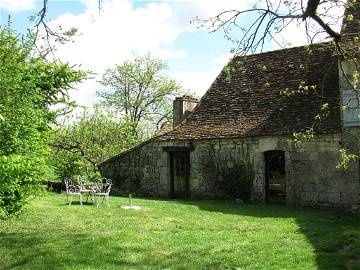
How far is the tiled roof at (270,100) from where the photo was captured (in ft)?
55.2

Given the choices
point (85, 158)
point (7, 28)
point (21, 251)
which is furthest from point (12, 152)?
point (85, 158)

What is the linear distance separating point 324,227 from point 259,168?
20.9 ft

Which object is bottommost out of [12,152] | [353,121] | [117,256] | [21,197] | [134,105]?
[117,256]

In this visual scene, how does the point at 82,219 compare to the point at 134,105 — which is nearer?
the point at 82,219

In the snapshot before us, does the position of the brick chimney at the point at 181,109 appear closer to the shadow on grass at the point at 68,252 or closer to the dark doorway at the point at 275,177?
the dark doorway at the point at 275,177

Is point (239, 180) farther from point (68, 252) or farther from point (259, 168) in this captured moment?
point (68, 252)

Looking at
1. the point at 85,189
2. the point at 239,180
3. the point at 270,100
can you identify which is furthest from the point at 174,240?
the point at 270,100

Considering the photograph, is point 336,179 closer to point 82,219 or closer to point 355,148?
point 355,148

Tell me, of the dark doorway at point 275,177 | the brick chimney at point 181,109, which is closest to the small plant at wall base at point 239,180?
the dark doorway at point 275,177

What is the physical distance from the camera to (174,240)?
961 centimetres

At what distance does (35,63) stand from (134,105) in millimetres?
28981

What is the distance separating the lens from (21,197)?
963 cm

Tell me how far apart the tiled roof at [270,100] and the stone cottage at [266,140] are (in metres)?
0.04

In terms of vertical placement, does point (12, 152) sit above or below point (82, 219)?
above
